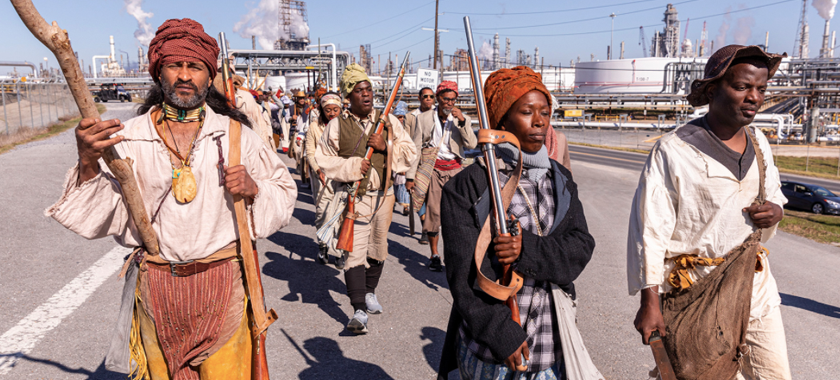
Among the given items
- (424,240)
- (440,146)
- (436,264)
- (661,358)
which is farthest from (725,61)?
(424,240)

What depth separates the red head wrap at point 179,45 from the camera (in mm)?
2377

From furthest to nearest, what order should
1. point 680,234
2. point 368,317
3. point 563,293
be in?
point 368,317 → point 680,234 → point 563,293

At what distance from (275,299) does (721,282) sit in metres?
3.91

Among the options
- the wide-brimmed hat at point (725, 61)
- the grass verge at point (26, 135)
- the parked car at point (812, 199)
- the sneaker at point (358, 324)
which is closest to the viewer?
the wide-brimmed hat at point (725, 61)

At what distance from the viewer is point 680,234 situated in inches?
104

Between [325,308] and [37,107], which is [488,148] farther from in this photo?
[37,107]

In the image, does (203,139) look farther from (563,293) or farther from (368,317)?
(368,317)

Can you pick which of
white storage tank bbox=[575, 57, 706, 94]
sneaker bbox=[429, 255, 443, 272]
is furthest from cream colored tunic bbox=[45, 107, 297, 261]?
white storage tank bbox=[575, 57, 706, 94]

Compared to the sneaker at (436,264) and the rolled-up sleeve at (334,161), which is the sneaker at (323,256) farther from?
the rolled-up sleeve at (334,161)

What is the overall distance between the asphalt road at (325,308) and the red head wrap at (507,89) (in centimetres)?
216

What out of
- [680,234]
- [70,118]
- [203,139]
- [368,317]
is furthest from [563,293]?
[70,118]

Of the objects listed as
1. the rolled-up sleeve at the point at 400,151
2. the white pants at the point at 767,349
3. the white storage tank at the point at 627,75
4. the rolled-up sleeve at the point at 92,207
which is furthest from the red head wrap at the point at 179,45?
the white storage tank at the point at 627,75

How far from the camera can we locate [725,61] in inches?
102

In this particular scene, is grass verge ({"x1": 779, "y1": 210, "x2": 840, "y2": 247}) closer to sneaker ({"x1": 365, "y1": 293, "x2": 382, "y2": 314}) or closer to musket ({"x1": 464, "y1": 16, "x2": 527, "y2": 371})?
sneaker ({"x1": 365, "y1": 293, "x2": 382, "y2": 314})
